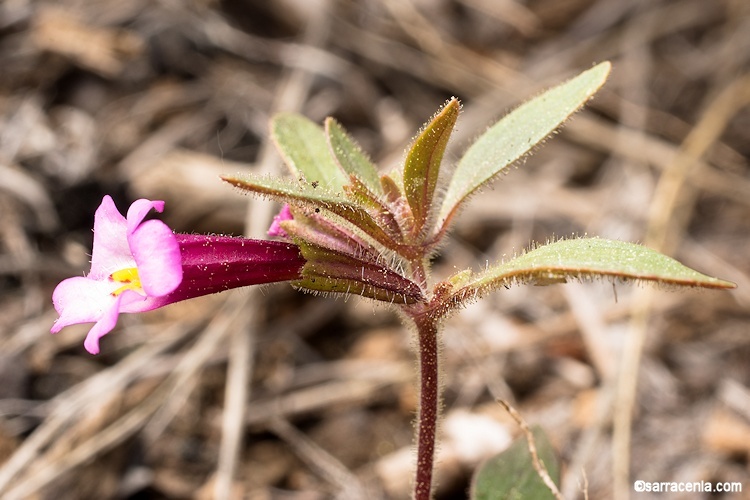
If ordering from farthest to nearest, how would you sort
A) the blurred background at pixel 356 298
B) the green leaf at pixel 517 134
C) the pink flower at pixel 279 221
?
the blurred background at pixel 356 298
the pink flower at pixel 279 221
the green leaf at pixel 517 134

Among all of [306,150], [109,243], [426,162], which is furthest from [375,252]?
[109,243]

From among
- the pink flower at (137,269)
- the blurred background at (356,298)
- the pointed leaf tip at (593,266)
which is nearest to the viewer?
the pointed leaf tip at (593,266)

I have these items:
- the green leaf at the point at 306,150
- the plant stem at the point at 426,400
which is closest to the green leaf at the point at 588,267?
the plant stem at the point at 426,400

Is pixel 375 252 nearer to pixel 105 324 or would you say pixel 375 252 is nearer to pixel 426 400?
pixel 426 400

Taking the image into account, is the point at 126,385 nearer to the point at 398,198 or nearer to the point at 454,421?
the point at 454,421

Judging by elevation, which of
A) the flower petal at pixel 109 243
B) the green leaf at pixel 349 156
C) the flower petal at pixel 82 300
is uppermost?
the green leaf at pixel 349 156

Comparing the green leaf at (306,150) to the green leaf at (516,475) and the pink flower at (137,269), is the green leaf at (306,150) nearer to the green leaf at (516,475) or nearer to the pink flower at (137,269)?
the pink flower at (137,269)
